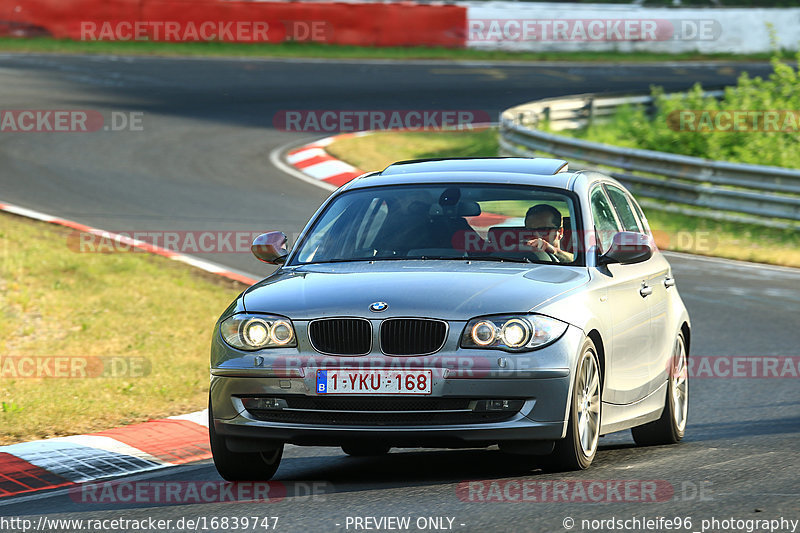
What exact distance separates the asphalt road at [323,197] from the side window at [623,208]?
135 centimetres

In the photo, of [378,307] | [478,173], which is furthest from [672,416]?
[378,307]

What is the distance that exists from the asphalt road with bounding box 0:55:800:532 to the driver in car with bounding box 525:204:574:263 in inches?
44.1

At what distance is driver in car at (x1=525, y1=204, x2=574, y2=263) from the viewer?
282 inches


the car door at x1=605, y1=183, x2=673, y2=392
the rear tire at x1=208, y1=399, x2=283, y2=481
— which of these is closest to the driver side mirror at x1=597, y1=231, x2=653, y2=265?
the car door at x1=605, y1=183, x2=673, y2=392

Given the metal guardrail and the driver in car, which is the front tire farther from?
the metal guardrail

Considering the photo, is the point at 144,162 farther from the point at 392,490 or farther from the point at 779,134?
the point at 392,490

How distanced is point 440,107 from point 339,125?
2.38m

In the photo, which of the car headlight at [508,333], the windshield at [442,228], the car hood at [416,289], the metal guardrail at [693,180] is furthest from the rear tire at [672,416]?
the metal guardrail at [693,180]

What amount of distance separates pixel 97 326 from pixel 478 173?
4.86m

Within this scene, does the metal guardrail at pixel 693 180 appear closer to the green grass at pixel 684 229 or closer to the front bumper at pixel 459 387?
the green grass at pixel 684 229

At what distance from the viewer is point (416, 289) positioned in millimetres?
6309

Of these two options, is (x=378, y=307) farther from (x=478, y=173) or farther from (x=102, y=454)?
(x=102, y=454)

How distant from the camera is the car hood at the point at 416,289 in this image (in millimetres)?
6168

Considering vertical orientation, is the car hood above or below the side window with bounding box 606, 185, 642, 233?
below
